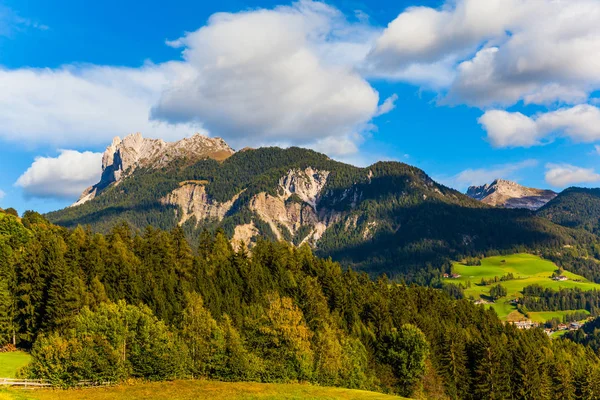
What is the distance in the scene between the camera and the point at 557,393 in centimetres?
12431

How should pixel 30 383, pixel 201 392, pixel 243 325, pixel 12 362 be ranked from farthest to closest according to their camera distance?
pixel 243 325 < pixel 12 362 < pixel 201 392 < pixel 30 383

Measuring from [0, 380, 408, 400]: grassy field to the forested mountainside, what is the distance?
5842mm

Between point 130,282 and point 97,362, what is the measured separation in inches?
1692

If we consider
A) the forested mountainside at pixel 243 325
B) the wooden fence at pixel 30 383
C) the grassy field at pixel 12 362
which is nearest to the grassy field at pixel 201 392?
the wooden fence at pixel 30 383

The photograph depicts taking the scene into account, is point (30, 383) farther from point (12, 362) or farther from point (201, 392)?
point (201, 392)

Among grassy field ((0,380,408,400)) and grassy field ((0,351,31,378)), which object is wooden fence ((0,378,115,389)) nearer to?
grassy field ((0,380,408,400))

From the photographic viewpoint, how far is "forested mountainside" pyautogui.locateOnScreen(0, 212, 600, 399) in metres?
84.6

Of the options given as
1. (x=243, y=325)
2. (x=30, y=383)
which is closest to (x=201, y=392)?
(x=30, y=383)

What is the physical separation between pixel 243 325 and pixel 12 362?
42766 mm

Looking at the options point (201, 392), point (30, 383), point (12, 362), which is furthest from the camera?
point (12, 362)

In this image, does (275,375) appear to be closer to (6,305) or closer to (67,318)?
(67,318)

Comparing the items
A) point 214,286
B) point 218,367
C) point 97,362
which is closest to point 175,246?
point 214,286

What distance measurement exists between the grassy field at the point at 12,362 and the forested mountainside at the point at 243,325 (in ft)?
12.2

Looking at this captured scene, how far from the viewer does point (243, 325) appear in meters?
108
